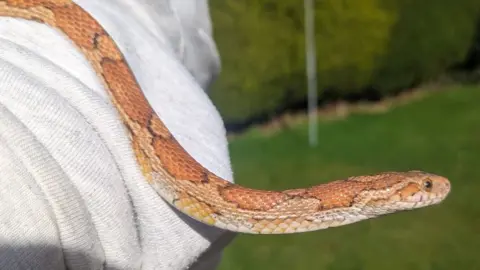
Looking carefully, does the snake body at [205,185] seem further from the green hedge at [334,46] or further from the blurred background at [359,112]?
the green hedge at [334,46]

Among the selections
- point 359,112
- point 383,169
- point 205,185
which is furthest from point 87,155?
point 359,112

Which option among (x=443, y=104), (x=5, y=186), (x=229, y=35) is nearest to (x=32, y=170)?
(x=5, y=186)

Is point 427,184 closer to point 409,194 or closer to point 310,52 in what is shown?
point 409,194

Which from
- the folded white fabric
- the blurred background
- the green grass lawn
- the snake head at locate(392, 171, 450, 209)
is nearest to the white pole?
the blurred background

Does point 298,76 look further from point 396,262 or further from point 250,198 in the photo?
point 250,198

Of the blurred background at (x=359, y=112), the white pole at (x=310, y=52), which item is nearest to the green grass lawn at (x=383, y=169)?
the blurred background at (x=359, y=112)

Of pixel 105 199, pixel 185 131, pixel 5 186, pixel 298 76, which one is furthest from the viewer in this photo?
pixel 298 76
